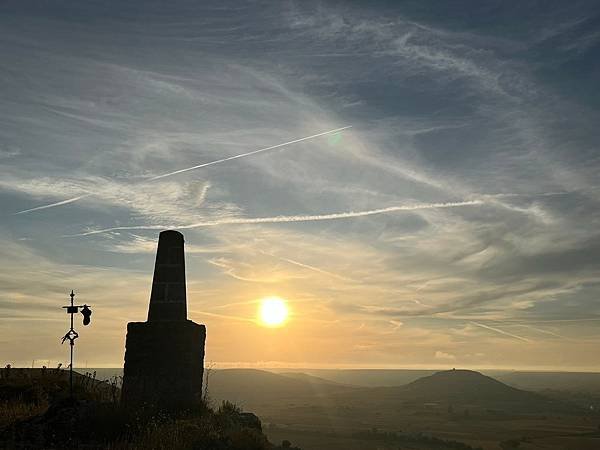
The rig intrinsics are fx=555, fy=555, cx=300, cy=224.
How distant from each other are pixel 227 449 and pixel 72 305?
210 inches

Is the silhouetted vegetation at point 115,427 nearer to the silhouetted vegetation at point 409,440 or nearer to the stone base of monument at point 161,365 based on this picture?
the stone base of monument at point 161,365

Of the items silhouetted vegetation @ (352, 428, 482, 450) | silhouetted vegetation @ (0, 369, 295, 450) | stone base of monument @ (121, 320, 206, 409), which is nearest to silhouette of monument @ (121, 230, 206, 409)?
stone base of monument @ (121, 320, 206, 409)

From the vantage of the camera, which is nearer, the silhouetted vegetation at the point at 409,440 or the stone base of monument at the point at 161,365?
the stone base of monument at the point at 161,365

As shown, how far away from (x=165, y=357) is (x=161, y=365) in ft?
0.64

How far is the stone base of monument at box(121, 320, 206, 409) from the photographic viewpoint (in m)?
12.6

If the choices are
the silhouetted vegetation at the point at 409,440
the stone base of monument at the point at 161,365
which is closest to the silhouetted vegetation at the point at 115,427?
the stone base of monument at the point at 161,365

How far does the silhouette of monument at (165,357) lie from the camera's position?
1265 cm

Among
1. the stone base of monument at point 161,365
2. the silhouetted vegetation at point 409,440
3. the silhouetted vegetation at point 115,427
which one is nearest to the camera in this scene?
the silhouetted vegetation at point 115,427

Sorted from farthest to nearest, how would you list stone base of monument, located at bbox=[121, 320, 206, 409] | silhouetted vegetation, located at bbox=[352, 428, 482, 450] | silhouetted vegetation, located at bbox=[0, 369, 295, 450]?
silhouetted vegetation, located at bbox=[352, 428, 482, 450]
stone base of monument, located at bbox=[121, 320, 206, 409]
silhouetted vegetation, located at bbox=[0, 369, 295, 450]

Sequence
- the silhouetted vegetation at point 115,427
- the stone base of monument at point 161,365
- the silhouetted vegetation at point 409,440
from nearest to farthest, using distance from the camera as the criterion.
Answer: the silhouetted vegetation at point 115,427 → the stone base of monument at point 161,365 → the silhouetted vegetation at point 409,440

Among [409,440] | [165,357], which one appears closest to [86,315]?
[165,357]

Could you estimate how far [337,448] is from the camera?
72000mm

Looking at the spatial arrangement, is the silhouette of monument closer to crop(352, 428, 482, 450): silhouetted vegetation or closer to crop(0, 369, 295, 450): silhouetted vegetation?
crop(0, 369, 295, 450): silhouetted vegetation

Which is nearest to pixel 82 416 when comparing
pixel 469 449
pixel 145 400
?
pixel 145 400
